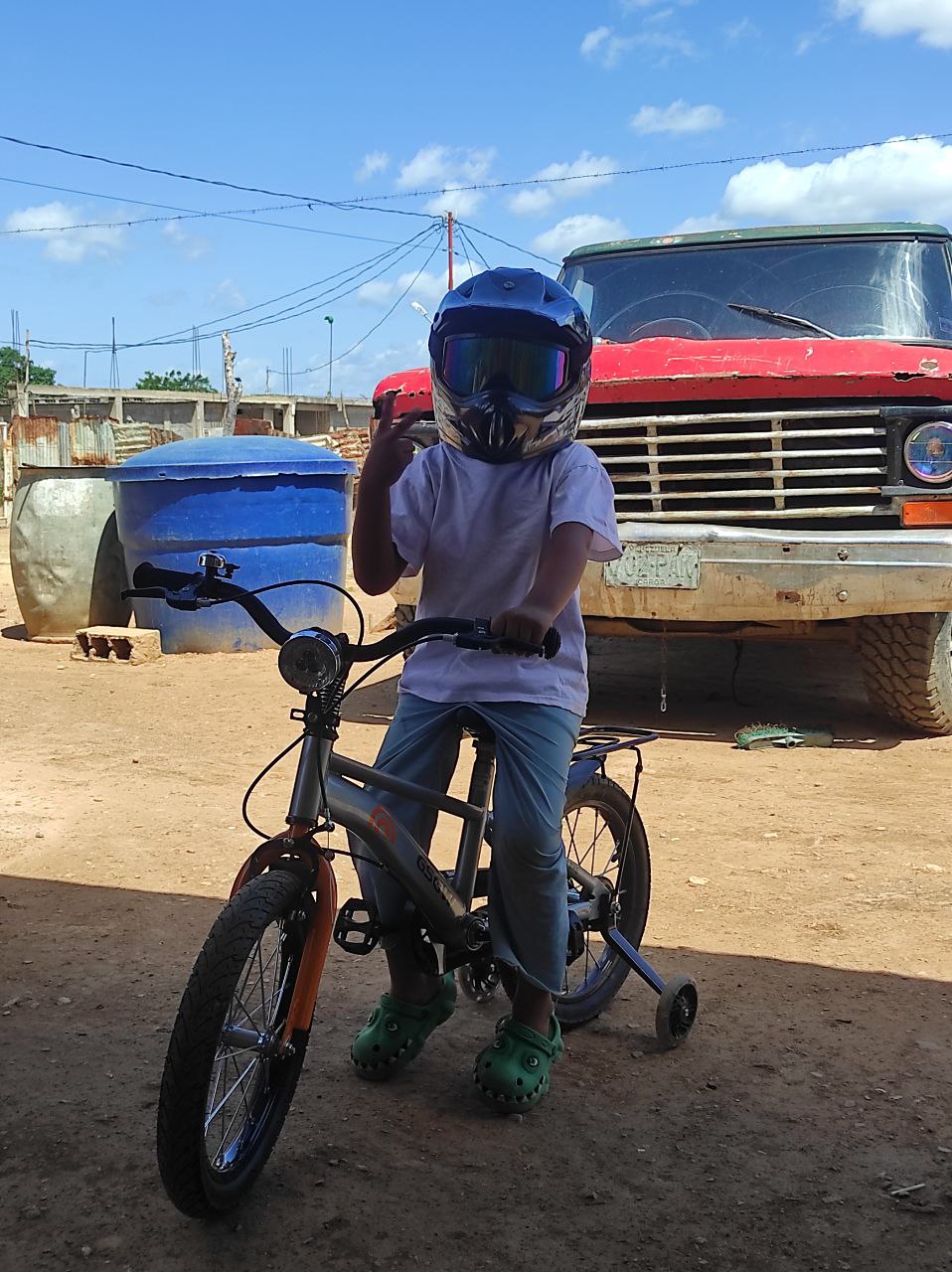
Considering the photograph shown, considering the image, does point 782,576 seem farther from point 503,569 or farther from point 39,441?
point 39,441

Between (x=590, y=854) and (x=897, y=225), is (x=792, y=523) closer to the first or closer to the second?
(x=897, y=225)

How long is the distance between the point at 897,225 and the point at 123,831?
15.2 feet

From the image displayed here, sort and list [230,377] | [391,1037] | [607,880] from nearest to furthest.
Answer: [391,1037], [607,880], [230,377]

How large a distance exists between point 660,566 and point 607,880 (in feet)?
8.74

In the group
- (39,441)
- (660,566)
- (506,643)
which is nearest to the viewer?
(506,643)

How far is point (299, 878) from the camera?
243cm

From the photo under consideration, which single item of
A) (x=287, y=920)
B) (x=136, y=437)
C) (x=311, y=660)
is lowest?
(x=287, y=920)

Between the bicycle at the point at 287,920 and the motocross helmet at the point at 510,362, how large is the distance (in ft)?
1.70

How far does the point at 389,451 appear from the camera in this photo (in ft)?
8.70

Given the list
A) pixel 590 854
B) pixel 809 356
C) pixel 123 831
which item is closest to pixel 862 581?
pixel 809 356

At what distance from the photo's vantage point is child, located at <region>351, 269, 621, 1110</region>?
8.89 ft

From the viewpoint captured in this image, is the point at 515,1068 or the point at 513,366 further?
the point at 515,1068

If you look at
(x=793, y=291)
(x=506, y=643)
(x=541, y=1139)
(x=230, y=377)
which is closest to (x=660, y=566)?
(x=793, y=291)

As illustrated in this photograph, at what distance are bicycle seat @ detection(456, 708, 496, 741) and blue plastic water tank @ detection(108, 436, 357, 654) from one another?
6017 millimetres
